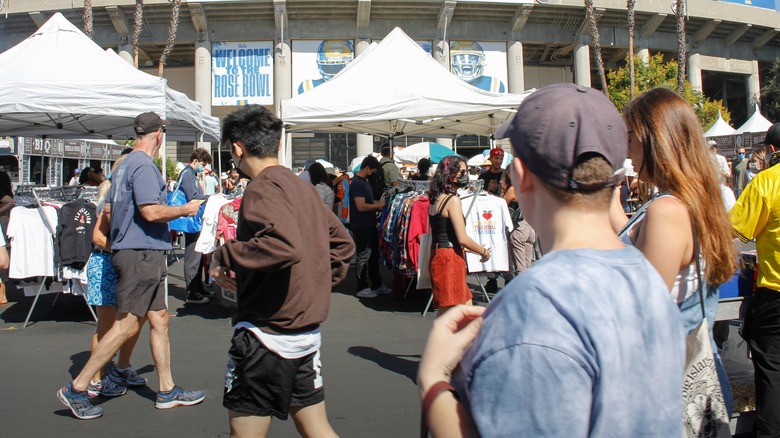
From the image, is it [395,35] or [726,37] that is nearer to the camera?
[395,35]

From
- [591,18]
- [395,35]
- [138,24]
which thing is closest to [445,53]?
[591,18]

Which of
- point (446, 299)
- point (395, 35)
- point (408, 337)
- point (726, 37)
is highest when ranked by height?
→ point (726, 37)

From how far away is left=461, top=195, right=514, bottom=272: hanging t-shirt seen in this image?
8.12 meters

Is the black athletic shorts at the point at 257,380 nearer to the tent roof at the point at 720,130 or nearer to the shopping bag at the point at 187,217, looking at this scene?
the shopping bag at the point at 187,217

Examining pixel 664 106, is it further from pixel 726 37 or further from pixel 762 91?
pixel 762 91

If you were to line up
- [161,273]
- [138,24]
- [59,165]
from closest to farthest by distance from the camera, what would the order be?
1. [161,273]
2. [59,165]
3. [138,24]

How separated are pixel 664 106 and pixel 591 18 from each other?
111 ft

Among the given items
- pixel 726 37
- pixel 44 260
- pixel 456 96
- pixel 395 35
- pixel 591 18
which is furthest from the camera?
pixel 726 37

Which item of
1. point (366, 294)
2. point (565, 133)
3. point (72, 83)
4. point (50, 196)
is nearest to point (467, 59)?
point (366, 294)

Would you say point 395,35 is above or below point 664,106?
above

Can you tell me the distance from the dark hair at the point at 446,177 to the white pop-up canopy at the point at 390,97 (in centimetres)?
396

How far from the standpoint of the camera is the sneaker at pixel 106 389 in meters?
4.92

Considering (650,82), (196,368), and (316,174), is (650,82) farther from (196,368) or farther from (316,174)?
(196,368)

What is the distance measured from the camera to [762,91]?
4509cm
